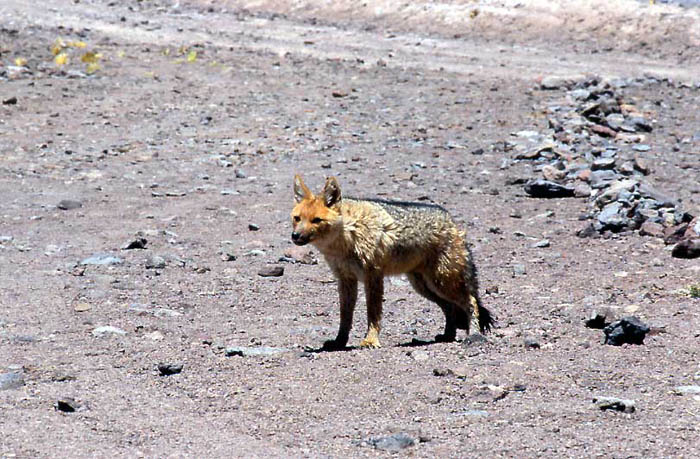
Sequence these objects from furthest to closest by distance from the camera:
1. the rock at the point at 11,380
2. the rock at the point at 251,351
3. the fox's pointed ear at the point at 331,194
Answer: the fox's pointed ear at the point at 331,194, the rock at the point at 251,351, the rock at the point at 11,380

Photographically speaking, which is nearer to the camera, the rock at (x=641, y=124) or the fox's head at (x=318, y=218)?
the fox's head at (x=318, y=218)

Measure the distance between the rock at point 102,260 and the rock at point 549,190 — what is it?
17.7 feet

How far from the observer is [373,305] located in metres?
7.85

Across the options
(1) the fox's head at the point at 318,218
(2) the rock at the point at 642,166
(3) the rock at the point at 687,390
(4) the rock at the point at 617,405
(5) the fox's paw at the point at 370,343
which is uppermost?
(1) the fox's head at the point at 318,218

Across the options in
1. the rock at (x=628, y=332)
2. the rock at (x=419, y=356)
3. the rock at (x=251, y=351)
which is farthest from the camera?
the rock at (x=251, y=351)

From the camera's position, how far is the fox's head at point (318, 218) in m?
7.66

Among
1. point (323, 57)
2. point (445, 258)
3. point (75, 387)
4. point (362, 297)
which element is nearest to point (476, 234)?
point (362, 297)

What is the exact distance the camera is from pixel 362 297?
10062 mm

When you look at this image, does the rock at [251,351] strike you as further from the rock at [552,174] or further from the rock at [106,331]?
the rock at [552,174]

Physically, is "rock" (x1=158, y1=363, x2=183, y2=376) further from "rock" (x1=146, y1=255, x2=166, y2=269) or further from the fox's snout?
"rock" (x1=146, y1=255, x2=166, y2=269)

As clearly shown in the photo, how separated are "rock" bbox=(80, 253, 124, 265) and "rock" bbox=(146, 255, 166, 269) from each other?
0.28m

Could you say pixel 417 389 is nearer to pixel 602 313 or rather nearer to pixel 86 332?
pixel 602 313

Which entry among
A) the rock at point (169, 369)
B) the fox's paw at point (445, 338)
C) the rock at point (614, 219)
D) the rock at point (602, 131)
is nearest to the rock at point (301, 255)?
the fox's paw at point (445, 338)

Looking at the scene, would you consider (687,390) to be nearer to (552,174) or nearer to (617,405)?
(617,405)
